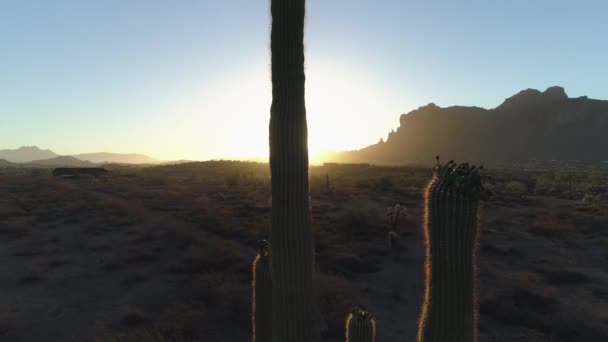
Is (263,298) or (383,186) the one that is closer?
(263,298)

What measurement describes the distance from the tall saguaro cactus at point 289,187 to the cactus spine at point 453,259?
1659 millimetres

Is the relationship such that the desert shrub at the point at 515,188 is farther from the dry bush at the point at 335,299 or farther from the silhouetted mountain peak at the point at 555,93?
the silhouetted mountain peak at the point at 555,93

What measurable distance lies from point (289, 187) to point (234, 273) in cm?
748

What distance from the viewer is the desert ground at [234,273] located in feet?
26.6

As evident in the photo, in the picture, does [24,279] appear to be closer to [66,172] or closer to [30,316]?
[30,316]

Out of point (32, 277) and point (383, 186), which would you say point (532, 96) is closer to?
point (383, 186)

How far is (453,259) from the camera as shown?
3279 millimetres

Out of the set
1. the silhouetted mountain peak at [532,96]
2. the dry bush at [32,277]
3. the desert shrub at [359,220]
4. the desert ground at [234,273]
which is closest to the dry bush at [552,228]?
the desert ground at [234,273]

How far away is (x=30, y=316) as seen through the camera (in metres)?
8.66

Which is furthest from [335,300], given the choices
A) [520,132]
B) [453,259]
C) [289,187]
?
[520,132]

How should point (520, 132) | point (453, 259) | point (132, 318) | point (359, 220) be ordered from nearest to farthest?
point (453, 259) < point (132, 318) < point (359, 220) < point (520, 132)

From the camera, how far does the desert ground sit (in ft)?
26.6

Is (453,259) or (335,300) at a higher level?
(453,259)

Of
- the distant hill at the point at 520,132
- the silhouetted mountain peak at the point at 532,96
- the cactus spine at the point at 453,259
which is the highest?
the silhouetted mountain peak at the point at 532,96
